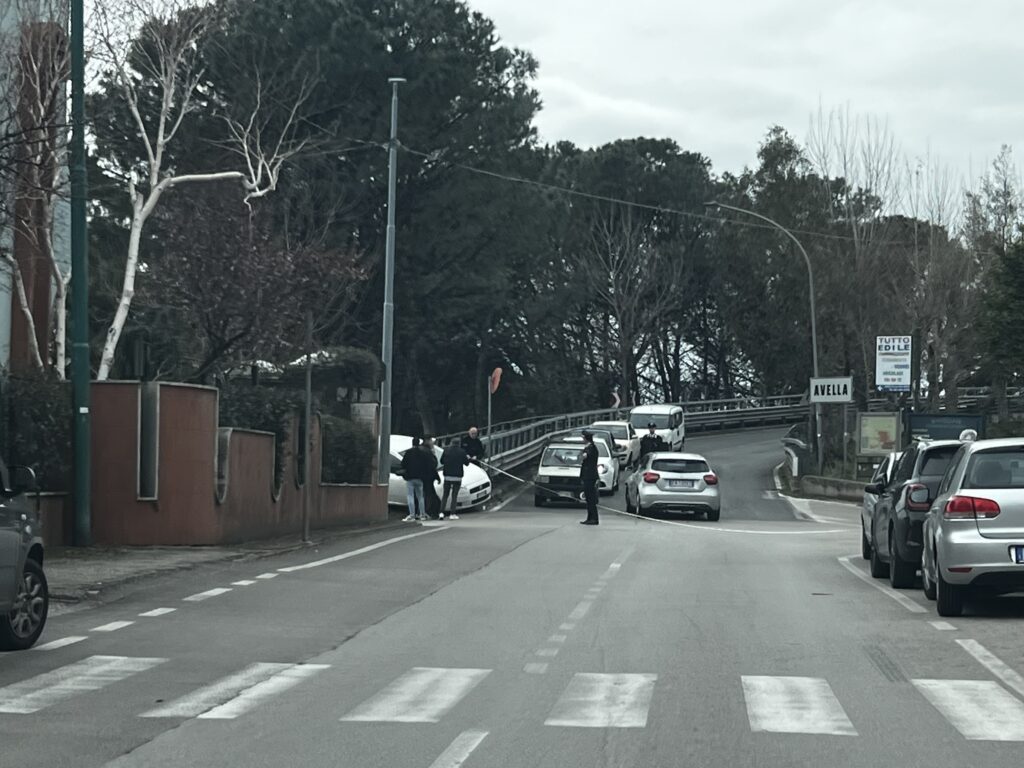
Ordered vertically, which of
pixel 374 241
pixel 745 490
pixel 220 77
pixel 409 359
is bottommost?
pixel 745 490

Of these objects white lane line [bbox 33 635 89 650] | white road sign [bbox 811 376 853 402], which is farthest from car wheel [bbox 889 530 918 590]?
white road sign [bbox 811 376 853 402]

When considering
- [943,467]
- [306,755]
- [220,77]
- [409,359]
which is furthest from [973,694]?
[409,359]

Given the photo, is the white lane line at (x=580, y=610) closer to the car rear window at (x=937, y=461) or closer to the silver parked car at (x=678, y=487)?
the car rear window at (x=937, y=461)

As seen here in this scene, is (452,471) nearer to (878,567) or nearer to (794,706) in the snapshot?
(878,567)

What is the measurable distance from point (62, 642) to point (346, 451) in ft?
62.9

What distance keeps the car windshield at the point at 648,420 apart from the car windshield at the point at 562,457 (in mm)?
16674

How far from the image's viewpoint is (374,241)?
53250mm

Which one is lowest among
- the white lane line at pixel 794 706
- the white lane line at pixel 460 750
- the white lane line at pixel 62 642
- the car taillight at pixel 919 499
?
the white lane line at pixel 62 642

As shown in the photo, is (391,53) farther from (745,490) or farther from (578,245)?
(578,245)

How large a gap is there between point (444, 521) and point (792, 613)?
19185 millimetres

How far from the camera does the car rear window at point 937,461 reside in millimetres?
18250

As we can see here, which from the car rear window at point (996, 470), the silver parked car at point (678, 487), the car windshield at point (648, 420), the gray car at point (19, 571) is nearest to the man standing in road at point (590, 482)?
the silver parked car at point (678, 487)

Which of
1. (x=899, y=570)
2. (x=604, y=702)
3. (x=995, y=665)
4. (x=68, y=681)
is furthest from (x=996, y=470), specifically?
(x=68, y=681)

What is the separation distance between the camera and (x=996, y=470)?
15305mm
